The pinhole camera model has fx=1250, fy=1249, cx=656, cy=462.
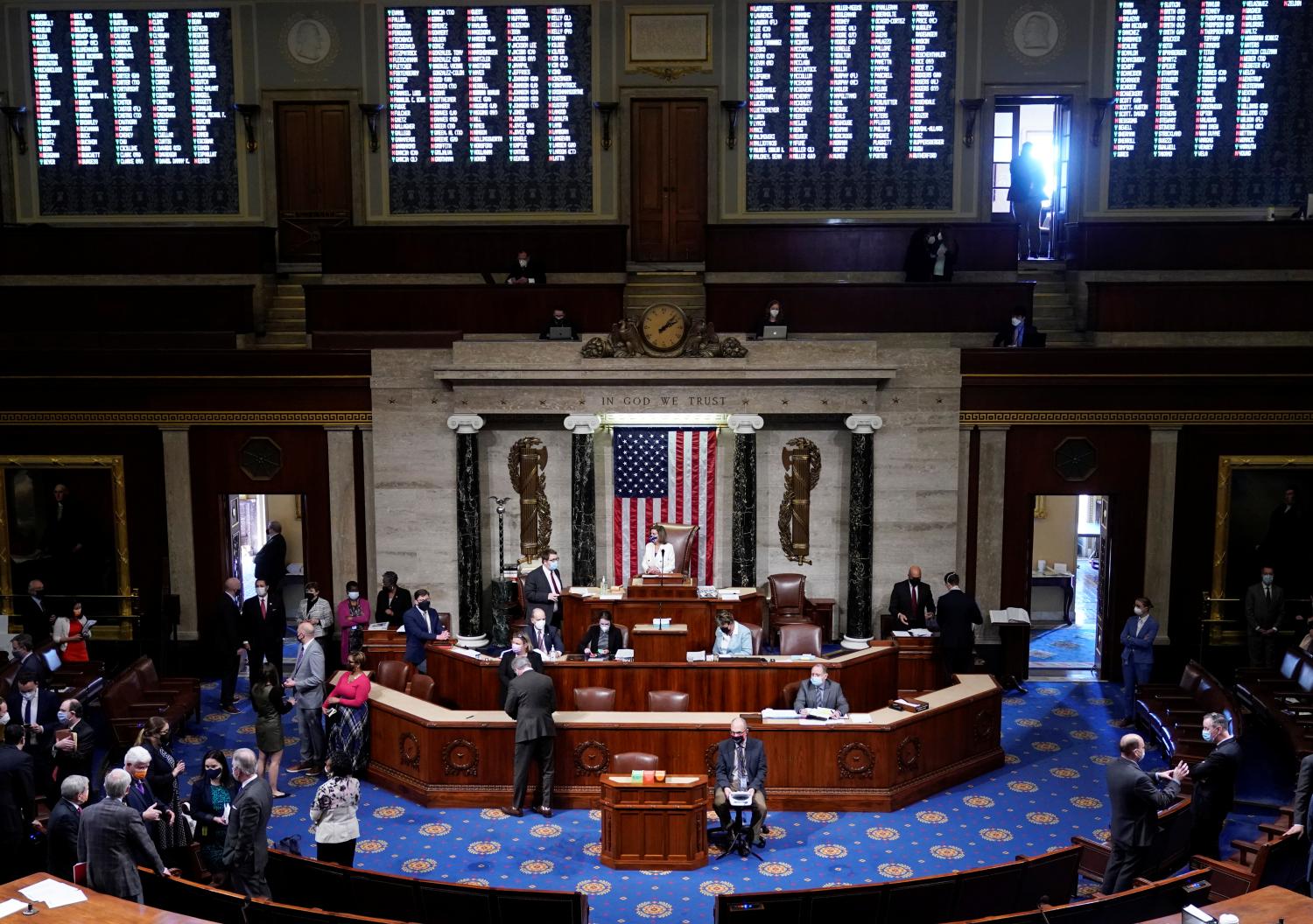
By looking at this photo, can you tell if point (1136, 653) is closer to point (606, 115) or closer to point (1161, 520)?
point (1161, 520)

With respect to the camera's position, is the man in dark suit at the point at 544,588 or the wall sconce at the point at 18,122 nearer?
the man in dark suit at the point at 544,588

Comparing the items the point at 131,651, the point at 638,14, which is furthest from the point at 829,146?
the point at 131,651

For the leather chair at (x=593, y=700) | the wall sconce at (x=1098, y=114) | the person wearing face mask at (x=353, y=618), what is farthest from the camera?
the wall sconce at (x=1098, y=114)

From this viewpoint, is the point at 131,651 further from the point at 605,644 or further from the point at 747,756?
the point at 747,756

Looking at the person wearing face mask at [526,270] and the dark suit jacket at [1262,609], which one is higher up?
the person wearing face mask at [526,270]

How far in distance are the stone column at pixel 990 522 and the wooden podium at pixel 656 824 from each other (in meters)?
6.90

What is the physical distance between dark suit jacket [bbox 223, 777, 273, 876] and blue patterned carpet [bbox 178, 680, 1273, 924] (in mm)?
1990

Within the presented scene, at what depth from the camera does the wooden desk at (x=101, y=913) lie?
7.40 m

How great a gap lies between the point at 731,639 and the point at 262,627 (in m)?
5.46

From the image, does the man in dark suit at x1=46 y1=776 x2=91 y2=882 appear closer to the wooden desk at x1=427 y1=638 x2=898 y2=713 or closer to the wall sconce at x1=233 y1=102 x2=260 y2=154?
the wooden desk at x1=427 y1=638 x2=898 y2=713

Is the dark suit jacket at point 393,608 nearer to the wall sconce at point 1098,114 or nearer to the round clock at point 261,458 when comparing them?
the round clock at point 261,458

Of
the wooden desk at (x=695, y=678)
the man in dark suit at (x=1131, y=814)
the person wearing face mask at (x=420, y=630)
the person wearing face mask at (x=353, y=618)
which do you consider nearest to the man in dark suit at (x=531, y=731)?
A: the wooden desk at (x=695, y=678)

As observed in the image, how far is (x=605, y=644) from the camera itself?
1338 cm

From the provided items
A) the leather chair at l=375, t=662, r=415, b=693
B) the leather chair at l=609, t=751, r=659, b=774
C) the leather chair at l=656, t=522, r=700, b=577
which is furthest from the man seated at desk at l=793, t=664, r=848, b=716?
the leather chair at l=375, t=662, r=415, b=693
